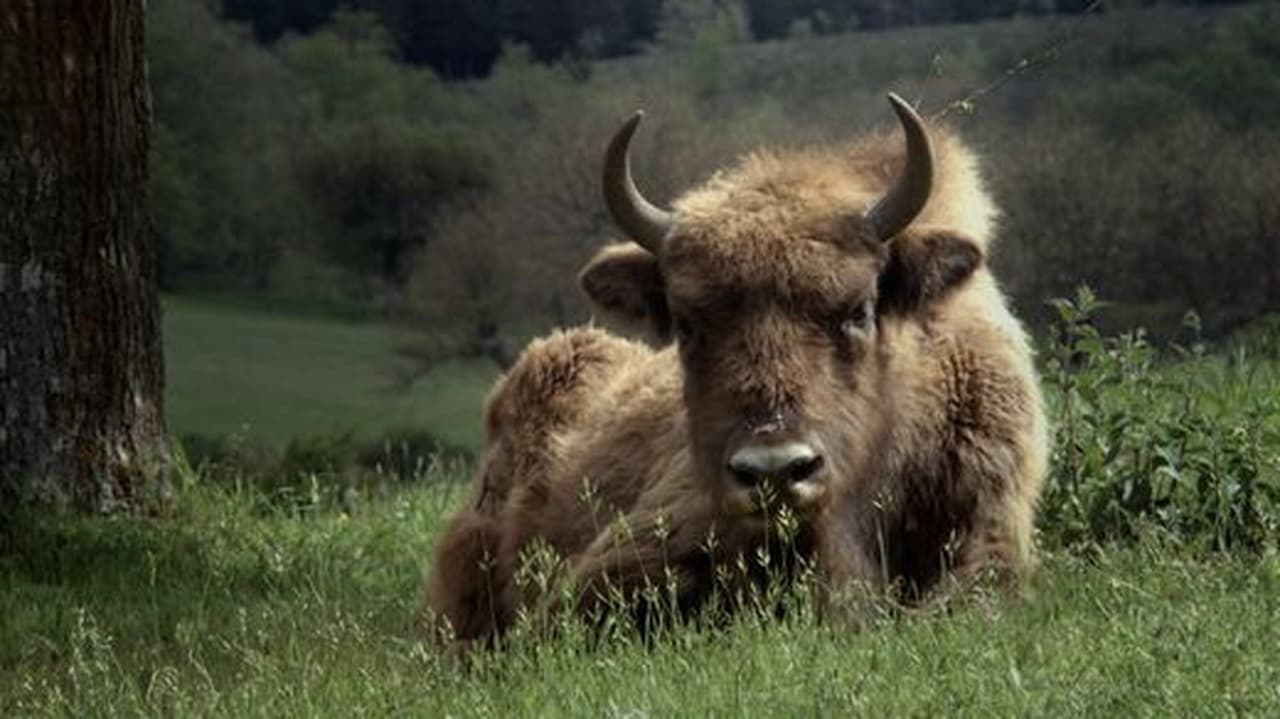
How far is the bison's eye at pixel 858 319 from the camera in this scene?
767cm

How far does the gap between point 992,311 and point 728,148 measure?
3135cm

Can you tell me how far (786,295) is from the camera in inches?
296

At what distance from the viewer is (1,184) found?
430 inches

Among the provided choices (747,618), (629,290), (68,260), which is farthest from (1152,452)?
(68,260)

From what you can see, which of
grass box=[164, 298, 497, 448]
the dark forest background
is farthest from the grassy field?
grass box=[164, 298, 497, 448]

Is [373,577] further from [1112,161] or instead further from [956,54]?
[1112,161]

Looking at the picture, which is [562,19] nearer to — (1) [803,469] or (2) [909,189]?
(2) [909,189]

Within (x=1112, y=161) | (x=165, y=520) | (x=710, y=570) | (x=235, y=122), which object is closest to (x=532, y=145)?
(x=235, y=122)

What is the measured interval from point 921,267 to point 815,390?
0.82m

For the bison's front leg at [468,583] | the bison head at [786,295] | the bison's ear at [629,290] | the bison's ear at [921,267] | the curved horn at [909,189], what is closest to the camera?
the bison head at [786,295]

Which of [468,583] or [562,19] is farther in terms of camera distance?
[562,19]

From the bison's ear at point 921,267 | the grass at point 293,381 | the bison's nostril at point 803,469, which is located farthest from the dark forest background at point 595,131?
the bison's nostril at point 803,469

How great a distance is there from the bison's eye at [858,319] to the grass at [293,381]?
24.9 meters

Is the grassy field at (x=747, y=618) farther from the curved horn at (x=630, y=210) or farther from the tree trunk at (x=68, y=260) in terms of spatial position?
the curved horn at (x=630, y=210)
